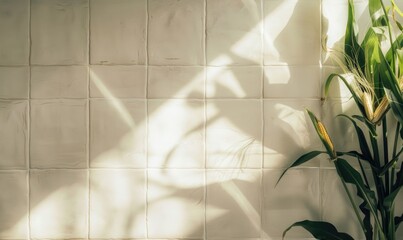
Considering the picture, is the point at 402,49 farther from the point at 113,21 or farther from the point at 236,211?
the point at 113,21

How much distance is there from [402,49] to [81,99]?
1.09 metres

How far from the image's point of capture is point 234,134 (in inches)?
53.8

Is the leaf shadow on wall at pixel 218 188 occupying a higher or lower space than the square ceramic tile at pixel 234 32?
lower

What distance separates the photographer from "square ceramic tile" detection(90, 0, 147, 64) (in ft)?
4.47

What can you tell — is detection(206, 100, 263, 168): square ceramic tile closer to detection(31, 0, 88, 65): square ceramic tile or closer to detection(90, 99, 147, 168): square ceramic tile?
detection(90, 99, 147, 168): square ceramic tile

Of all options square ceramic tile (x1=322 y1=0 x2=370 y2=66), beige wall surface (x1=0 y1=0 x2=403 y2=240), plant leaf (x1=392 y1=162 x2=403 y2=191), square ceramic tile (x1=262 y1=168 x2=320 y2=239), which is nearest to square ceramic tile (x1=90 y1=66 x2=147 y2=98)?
beige wall surface (x1=0 y1=0 x2=403 y2=240)

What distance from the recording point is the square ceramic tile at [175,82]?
4.48 feet

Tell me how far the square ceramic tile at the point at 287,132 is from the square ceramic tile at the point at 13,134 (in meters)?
0.88

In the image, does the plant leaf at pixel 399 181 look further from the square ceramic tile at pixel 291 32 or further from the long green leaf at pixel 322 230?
the square ceramic tile at pixel 291 32

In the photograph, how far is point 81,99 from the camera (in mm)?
1366

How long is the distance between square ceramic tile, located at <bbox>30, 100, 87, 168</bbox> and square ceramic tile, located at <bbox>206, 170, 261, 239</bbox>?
0.49 m

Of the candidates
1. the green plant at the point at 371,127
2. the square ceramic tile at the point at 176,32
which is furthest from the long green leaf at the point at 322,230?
the square ceramic tile at the point at 176,32

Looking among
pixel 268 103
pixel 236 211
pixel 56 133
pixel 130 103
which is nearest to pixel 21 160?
pixel 56 133

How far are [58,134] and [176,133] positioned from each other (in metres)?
0.43
